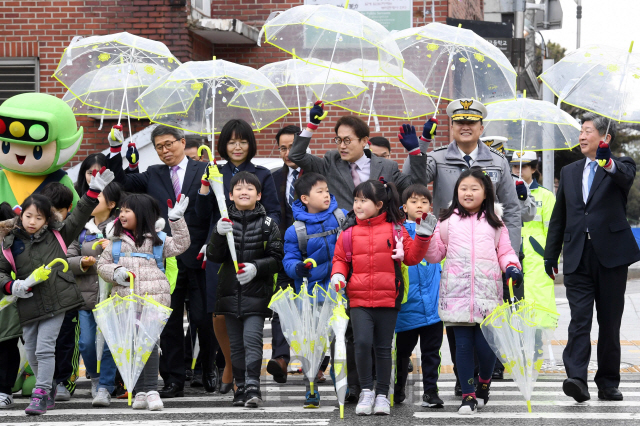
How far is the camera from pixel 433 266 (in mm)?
6805

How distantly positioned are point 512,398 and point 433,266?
1170mm

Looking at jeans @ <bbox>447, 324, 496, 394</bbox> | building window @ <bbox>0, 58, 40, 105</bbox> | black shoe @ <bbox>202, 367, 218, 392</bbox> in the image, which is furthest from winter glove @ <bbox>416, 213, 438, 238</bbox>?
building window @ <bbox>0, 58, 40, 105</bbox>

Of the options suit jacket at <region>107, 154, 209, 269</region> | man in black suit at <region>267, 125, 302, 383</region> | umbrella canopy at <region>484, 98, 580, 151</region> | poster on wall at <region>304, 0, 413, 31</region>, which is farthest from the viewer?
poster on wall at <region>304, 0, 413, 31</region>

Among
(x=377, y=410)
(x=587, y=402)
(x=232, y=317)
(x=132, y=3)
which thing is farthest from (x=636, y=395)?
(x=132, y=3)

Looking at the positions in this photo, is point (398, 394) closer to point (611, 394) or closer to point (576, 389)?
point (576, 389)

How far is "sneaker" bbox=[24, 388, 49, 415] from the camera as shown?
19.7 ft

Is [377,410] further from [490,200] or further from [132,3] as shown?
[132,3]

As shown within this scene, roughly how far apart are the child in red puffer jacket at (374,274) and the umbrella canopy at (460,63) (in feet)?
4.85

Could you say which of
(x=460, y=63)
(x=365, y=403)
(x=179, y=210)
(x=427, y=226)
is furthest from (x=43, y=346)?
(x=460, y=63)

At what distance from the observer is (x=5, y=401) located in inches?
253

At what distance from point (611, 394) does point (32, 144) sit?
4760mm

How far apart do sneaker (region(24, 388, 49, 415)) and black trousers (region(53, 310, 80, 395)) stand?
0.62 metres

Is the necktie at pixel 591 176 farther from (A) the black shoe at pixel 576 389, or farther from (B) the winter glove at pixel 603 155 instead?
(A) the black shoe at pixel 576 389

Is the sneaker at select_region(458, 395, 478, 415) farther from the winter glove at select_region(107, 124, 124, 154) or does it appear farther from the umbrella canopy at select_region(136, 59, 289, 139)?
the winter glove at select_region(107, 124, 124, 154)
